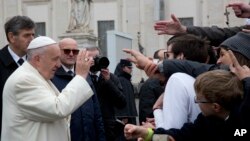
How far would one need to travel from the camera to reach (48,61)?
426 centimetres

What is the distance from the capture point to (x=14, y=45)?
520 cm

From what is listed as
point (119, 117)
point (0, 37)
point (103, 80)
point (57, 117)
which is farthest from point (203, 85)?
point (0, 37)

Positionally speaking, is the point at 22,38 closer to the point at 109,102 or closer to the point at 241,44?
the point at 109,102

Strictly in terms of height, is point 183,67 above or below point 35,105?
above

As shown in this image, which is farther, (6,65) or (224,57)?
(6,65)

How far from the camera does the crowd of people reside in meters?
3.19

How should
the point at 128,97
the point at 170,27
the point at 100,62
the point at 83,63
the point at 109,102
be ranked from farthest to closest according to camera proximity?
the point at 128,97
the point at 109,102
the point at 100,62
the point at 83,63
the point at 170,27

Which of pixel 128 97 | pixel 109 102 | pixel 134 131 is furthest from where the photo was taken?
pixel 128 97

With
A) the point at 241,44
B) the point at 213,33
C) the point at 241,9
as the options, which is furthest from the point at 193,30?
the point at 241,44

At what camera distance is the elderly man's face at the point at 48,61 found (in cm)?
426

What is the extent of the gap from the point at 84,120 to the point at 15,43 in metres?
0.92

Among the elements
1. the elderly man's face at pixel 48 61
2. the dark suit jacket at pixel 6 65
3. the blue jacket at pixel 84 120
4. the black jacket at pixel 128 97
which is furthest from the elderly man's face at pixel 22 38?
the black jacket at pixel 128 97

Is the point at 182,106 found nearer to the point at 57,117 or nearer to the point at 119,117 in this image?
the point at 57,117

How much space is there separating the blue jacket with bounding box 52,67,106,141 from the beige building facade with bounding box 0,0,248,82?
85.0 ft
